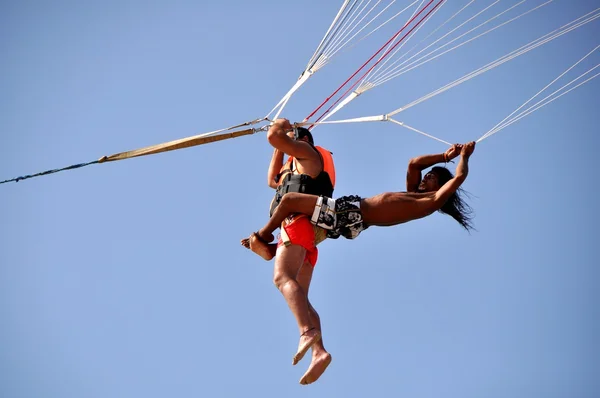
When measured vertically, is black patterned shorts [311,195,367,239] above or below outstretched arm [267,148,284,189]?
below

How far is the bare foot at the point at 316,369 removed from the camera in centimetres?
832

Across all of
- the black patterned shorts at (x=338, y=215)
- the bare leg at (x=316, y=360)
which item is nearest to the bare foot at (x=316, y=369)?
the bare leg at (x=316, y=360)

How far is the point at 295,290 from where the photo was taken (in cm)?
876

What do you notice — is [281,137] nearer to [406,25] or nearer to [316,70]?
[316,70]

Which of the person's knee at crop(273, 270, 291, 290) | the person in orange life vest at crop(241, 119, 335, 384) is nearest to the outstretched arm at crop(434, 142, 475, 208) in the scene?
the person in orange life vest at crop(241, 119, 335, 384)

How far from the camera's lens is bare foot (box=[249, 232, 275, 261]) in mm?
9375

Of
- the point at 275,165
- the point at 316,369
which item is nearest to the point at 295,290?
the point at 316,369

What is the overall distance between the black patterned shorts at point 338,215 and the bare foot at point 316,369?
134 centimetres

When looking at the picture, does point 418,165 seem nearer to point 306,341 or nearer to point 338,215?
point 338,215

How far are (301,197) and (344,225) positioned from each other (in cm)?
49

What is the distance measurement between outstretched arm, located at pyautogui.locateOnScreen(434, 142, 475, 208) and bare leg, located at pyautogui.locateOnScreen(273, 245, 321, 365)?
1.39m

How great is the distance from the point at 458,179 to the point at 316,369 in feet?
7.13

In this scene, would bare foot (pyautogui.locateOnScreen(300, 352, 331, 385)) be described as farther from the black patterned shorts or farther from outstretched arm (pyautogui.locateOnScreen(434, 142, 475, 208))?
outstretched arm (pyautogui.locateOnScreen(434, 142, 475, 208))

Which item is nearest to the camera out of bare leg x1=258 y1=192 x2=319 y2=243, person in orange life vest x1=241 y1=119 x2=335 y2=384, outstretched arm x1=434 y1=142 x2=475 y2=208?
person in orange life vest x1=241 y1=119 x2=335 y2=384
